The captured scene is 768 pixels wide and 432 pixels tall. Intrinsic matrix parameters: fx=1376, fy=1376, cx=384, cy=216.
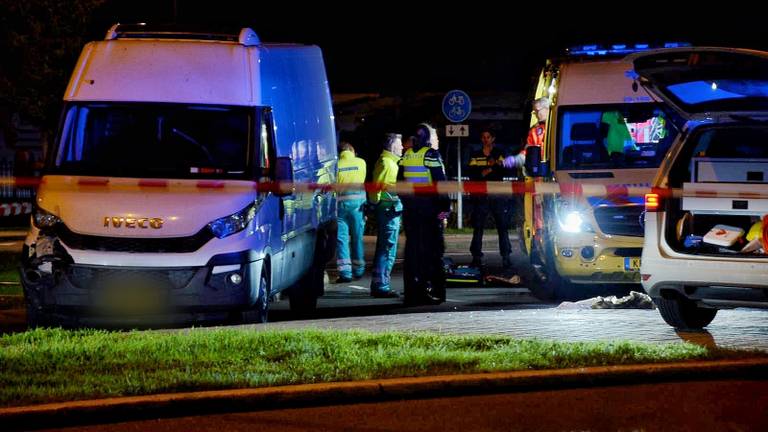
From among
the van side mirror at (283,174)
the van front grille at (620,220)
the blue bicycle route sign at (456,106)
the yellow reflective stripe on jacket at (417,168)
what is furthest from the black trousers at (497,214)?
the van side mirror at (283,174)

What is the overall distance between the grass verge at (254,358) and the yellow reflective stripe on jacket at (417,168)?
3507 mm

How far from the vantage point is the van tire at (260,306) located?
10875 millimetres

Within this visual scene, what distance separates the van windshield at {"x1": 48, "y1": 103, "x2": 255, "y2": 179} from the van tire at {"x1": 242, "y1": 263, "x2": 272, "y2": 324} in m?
0.89

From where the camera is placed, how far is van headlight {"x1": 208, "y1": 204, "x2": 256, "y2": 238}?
10484 millimetres

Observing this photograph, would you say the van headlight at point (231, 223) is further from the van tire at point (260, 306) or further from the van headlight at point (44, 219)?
the van headlight at point (44, 219)

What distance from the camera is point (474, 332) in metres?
10.1

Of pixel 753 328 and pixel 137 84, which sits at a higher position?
pixel 137 84

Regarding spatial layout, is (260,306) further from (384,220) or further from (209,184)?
(384,220)

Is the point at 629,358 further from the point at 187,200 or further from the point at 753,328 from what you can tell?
the point at 187,200

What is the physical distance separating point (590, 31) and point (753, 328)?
100.0 ft

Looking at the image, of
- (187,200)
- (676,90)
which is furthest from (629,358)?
(187,200)

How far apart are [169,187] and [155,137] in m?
0.75

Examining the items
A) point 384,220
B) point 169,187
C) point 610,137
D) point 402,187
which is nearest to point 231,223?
point 169,187

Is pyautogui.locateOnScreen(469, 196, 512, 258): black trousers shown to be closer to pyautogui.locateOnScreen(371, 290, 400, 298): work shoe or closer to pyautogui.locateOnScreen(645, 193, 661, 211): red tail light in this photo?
pyautogui.locateOnScreen(371, 290, 400, 298): work shoe
